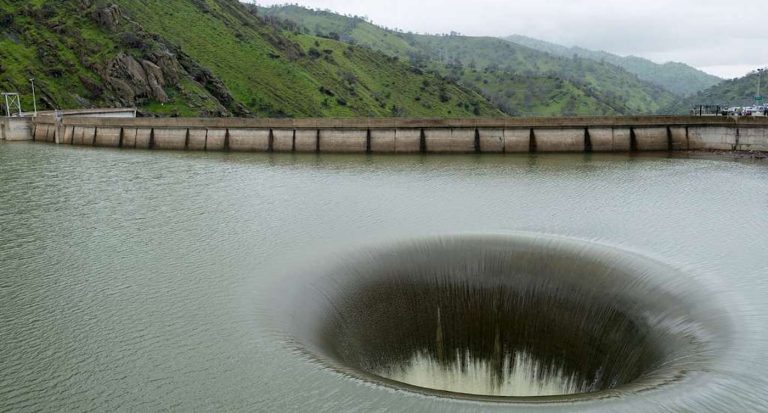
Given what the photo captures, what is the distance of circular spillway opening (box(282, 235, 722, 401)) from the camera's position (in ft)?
47.3

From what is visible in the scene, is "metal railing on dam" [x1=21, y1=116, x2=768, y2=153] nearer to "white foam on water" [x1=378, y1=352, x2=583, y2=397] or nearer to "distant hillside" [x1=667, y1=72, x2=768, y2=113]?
"white foam on water" [x1=378, y1=352, x2=583, y2=397]

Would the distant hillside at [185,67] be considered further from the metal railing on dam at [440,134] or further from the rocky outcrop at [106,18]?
the metal railing on dam at [440,134]

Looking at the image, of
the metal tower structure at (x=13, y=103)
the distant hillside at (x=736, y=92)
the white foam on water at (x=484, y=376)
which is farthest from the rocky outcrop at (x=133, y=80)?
the distant hillside at (x=736, y=92)

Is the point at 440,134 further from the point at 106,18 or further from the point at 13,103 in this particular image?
the point at 106,18

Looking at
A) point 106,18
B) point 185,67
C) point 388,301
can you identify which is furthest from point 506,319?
point 106,18

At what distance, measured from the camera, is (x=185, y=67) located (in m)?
87.5

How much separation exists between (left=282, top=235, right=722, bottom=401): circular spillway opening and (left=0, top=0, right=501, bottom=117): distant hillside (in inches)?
2651

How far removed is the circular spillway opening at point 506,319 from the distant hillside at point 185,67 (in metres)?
67.3

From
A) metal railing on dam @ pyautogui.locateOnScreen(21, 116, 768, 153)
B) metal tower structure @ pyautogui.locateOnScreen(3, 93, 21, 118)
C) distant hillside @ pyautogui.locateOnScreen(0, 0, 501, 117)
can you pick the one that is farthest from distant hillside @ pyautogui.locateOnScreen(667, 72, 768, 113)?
metal tower structure @ pyautogui.locateOnScreen(3, 93, 21, 118)

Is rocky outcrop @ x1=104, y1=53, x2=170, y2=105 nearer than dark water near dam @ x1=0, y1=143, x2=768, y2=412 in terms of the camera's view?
No

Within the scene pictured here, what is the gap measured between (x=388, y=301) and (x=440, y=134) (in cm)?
3260

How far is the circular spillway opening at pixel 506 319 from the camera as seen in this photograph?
567 inches

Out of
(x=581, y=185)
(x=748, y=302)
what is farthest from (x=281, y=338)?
(x=581, y=185)

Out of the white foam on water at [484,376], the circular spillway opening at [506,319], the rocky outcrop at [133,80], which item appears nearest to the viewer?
the circular spillway opening at [506,319]
